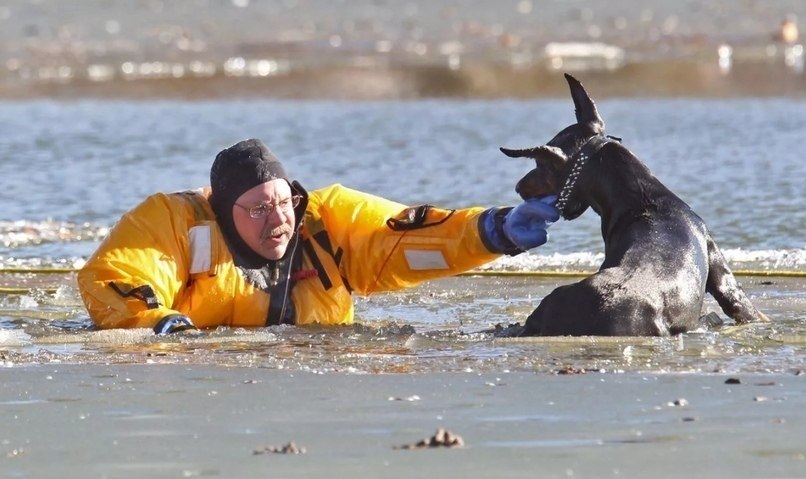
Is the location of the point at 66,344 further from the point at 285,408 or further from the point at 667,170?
the point at 667,170

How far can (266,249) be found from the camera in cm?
797

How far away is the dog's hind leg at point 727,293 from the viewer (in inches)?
314

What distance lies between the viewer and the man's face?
311 inches

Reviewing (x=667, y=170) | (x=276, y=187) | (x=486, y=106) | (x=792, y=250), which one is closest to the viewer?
(x=276, y=187)

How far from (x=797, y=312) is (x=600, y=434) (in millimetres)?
3402

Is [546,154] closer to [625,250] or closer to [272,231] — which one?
[625,250]

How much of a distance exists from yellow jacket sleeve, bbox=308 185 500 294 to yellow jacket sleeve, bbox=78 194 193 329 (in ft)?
2.29

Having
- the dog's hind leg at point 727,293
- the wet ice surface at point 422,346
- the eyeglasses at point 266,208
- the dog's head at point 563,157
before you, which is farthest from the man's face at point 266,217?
the dog's hind leg at point 727,293

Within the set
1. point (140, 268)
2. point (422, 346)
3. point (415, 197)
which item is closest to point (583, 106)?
point (422, 346)

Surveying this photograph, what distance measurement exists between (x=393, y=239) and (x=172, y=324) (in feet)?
3.96

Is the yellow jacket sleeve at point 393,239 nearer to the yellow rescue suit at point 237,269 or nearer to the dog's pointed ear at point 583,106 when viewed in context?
the yellow rescue suit at point 237,269

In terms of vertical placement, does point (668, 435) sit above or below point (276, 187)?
below

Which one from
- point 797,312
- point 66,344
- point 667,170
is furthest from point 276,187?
point 667,170

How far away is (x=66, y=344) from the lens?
7461 mm
